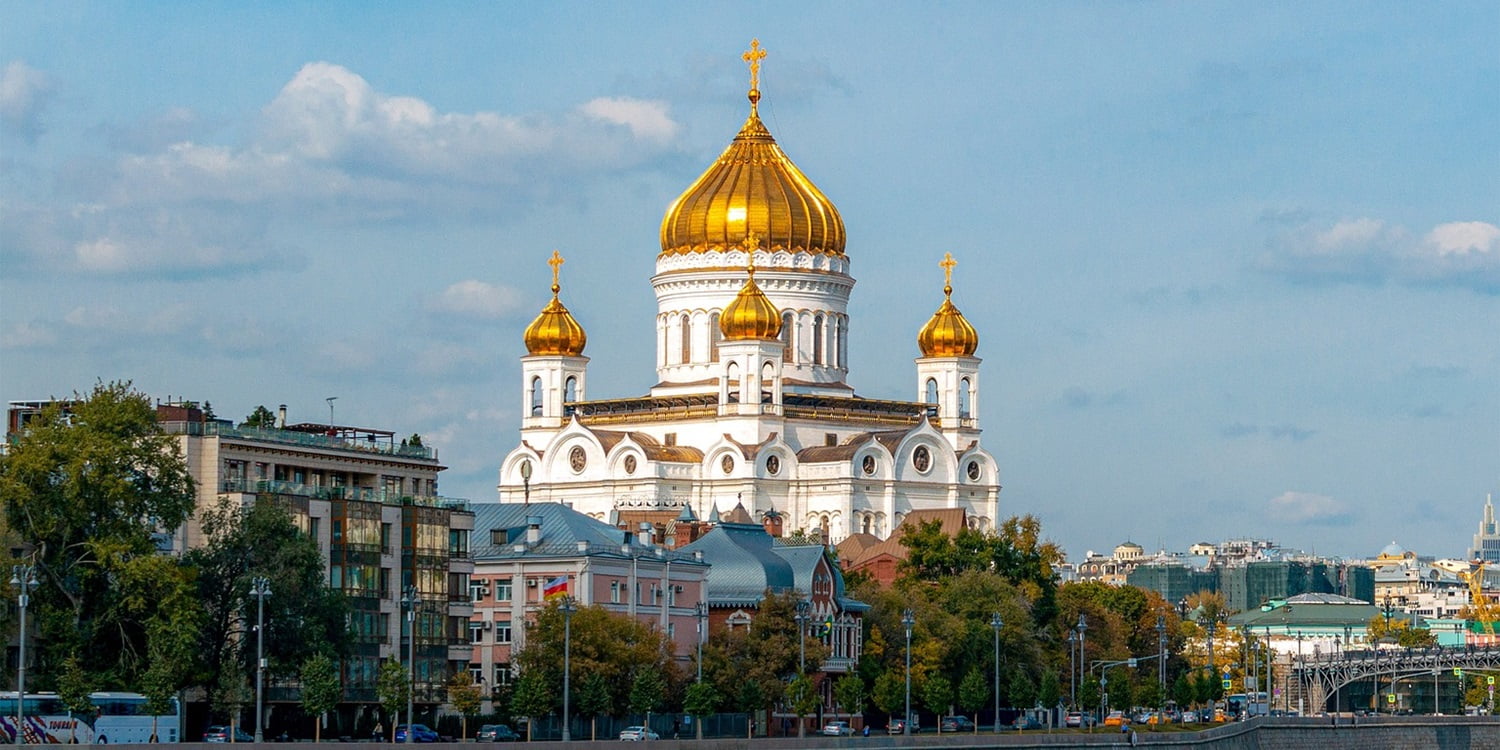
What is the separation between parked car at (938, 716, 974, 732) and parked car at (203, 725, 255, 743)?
28335 mm

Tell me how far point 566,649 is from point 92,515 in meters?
12.7

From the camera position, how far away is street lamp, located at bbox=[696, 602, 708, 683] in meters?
93.1

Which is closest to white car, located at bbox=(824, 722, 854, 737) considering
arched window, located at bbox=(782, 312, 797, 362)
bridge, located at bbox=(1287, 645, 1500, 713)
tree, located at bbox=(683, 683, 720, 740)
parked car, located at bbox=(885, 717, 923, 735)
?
parked car, located at bbox=(885, 717, 923, 735)

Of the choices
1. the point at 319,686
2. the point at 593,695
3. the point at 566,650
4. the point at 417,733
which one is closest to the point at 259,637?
the point at 319,686

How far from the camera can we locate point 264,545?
8275cm

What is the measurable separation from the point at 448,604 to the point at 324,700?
39.8ft

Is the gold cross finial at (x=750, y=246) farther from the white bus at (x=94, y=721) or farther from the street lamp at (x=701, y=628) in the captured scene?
the white bus at (x=94, y=721)

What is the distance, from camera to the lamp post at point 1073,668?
4627 inches

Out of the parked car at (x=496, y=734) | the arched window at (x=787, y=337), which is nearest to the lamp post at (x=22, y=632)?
the parked car at (x=496, y=734)

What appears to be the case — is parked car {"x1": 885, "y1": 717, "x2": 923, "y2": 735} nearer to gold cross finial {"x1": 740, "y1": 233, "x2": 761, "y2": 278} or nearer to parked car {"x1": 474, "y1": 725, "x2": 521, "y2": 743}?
parked car {"x1": 474, "y1": 725, "x2": 521, "y2": 743}

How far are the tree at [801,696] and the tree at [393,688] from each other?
1465 cm

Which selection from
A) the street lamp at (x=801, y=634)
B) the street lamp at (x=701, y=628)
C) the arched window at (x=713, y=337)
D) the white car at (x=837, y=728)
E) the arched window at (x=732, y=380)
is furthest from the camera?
the arched window at (x=713, y=337)

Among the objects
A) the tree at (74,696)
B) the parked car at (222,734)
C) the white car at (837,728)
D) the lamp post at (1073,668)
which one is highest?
the lamp post at (1073,668)

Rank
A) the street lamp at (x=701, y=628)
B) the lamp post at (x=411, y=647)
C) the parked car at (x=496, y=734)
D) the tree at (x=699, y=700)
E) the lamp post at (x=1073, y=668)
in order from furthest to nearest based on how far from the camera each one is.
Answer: the lamp post at (x=1073, y=668)
the street lamp at (x=701, y=628)
the tree at (x=699, y=700)
the parked car at (x=496, y=734)
the lamp post at (x=411, y=647)
